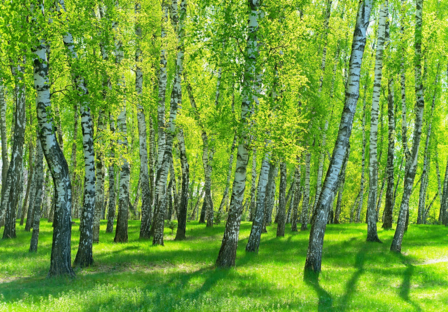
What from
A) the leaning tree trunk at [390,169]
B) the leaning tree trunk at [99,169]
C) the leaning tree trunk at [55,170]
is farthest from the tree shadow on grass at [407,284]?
the leaning tree trunk at [99,169]

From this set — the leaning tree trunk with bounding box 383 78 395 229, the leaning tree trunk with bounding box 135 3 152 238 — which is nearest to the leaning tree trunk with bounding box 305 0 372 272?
the leaning tree trunk with bounding box 135 3 152 238

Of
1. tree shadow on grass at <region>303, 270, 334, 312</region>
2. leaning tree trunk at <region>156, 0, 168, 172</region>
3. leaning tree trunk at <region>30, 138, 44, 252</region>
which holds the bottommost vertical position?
tree shadow on grass at <region>303, 270, 334, 312</region>

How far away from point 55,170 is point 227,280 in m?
5.79

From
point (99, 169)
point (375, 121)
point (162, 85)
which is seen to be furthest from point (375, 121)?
point (99, 169)

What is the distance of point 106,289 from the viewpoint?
9016mm

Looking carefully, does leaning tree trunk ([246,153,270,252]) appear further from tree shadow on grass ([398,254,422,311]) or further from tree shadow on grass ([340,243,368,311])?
tree shadow on grass ([398,254,422,311])

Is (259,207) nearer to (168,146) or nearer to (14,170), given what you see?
(168,146)

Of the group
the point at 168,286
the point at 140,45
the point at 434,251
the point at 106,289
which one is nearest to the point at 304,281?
the point at 168,286

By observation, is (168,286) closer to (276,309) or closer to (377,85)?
(276,309)

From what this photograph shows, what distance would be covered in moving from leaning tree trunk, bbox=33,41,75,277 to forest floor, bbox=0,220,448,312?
2.19 ft

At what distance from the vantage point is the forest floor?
8.06 meters

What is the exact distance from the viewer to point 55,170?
10.4 m

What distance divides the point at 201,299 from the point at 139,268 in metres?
5.08

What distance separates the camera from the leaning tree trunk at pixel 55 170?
401 inches
